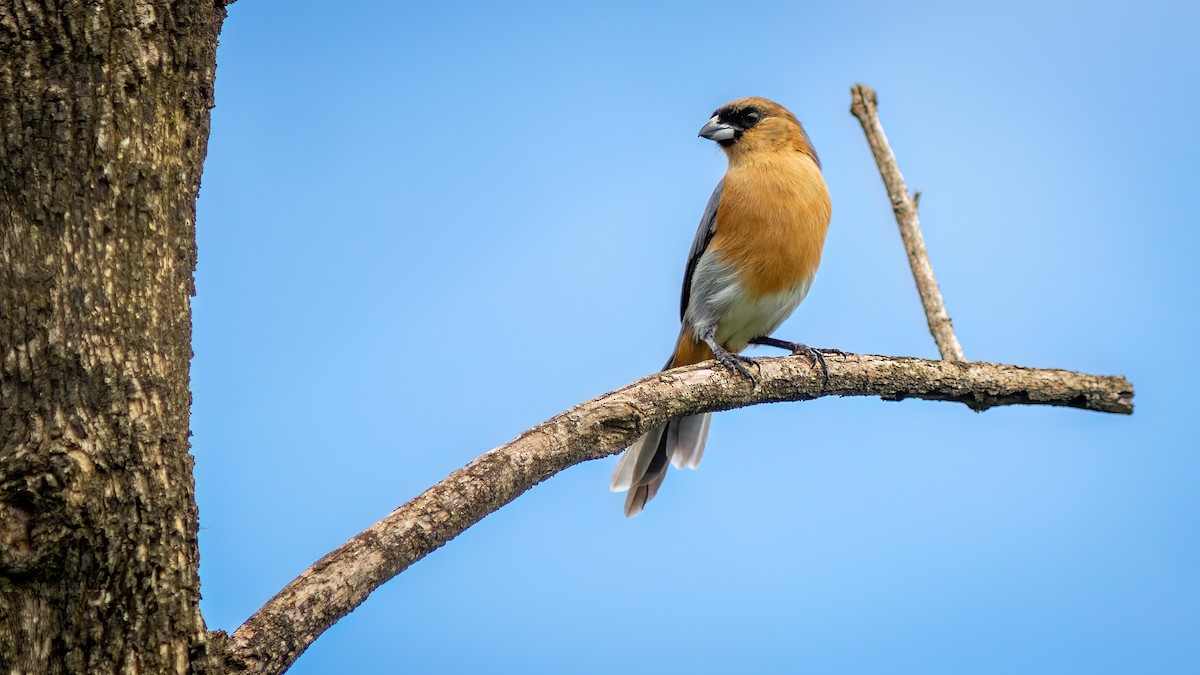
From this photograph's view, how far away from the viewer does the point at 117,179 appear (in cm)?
263

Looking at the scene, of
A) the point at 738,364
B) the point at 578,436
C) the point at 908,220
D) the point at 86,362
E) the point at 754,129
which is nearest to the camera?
the point at 86,362

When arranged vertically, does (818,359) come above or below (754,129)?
below

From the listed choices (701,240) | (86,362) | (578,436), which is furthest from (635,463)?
(86,362)

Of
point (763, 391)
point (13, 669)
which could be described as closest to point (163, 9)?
point (13, 669)

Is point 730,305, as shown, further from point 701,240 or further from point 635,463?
point 635,463

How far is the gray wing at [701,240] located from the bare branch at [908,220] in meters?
0.76

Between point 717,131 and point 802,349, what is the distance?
4.89ft

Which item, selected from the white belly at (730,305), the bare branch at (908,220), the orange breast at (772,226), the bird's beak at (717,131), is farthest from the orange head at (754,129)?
the white belly at (730,305)

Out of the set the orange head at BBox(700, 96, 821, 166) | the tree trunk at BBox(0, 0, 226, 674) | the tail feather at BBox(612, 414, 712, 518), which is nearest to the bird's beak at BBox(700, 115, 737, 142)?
the orange head at BBox(700, 96, 821, 166)

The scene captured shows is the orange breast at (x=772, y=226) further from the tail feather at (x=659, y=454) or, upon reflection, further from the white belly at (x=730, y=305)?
the tail feather at (x=659, y=454)

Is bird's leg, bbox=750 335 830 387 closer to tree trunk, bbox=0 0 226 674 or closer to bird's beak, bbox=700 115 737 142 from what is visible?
bird's beak, bbox=700 115 737 142

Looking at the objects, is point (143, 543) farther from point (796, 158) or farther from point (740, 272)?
point (796, 158)

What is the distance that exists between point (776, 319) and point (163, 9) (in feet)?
10.8

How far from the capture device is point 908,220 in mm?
5188
